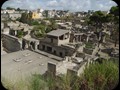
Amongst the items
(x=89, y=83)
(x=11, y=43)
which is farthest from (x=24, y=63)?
(x=89, y=83)

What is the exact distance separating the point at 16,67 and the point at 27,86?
5.84 m

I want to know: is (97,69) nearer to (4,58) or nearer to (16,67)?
(16,67)

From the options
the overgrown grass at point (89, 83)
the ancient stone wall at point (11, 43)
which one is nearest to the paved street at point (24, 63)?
the ancient stone wall at point (11, 43)

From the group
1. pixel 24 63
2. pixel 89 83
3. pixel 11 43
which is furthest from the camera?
pixel 11 43

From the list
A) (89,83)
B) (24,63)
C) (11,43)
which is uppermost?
(89,83)

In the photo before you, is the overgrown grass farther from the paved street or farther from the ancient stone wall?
the ancient stone wall

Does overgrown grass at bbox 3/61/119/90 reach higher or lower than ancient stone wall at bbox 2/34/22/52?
higher

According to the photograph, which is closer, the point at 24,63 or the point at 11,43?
the point at 24,63

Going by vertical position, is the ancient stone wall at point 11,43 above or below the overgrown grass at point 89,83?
below

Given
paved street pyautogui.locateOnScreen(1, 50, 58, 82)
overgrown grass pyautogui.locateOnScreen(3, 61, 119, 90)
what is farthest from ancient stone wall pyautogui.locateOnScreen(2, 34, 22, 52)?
overgrown grass pyautogui.locateOnScreen(3, 61, 119, 90)

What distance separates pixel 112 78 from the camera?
2.54 metres

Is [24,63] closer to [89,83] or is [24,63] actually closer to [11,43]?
[11,43]

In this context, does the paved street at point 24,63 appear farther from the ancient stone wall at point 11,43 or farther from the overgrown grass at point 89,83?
the overgrown grass at point 89,83

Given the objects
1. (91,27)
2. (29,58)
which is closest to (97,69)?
(29,58)
